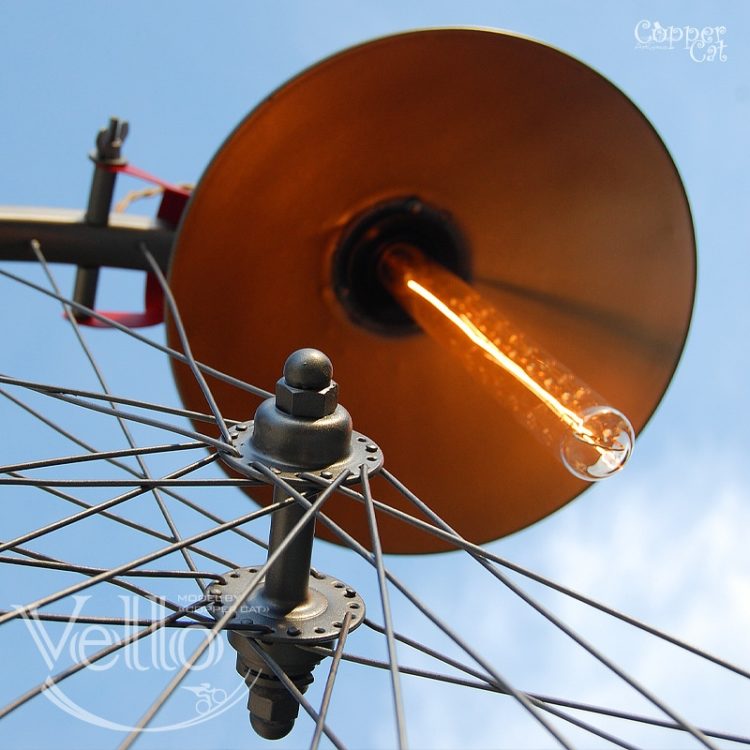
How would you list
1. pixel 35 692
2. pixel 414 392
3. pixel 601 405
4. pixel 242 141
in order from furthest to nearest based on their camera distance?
pixel 414 392
pixel 601 405
pixel 242 141
pixel 35 692

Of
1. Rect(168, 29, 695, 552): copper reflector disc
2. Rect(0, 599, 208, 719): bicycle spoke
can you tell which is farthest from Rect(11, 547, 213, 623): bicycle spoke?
Rect(168, 29, 695, 552): copper reflector disc

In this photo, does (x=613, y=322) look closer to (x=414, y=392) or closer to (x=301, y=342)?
(x=414, y=392)

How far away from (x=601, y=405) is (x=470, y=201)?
49cm

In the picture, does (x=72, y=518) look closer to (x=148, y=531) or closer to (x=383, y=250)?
(x=148, y=531)

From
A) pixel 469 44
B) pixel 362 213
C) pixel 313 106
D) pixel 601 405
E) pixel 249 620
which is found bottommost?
pixel 249 620

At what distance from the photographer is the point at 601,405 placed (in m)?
2.14

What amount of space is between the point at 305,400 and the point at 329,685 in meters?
0.36

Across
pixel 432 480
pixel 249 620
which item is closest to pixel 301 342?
pixel 432 480

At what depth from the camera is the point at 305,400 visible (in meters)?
1.59

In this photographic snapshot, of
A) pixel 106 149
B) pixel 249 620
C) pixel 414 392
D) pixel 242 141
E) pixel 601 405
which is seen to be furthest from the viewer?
pixel 414 392

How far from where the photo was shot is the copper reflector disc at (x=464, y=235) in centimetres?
207

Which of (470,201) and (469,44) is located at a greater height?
(469,44)

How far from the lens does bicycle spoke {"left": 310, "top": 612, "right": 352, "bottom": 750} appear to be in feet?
4.45

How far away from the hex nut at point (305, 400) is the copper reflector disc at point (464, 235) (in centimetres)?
55
